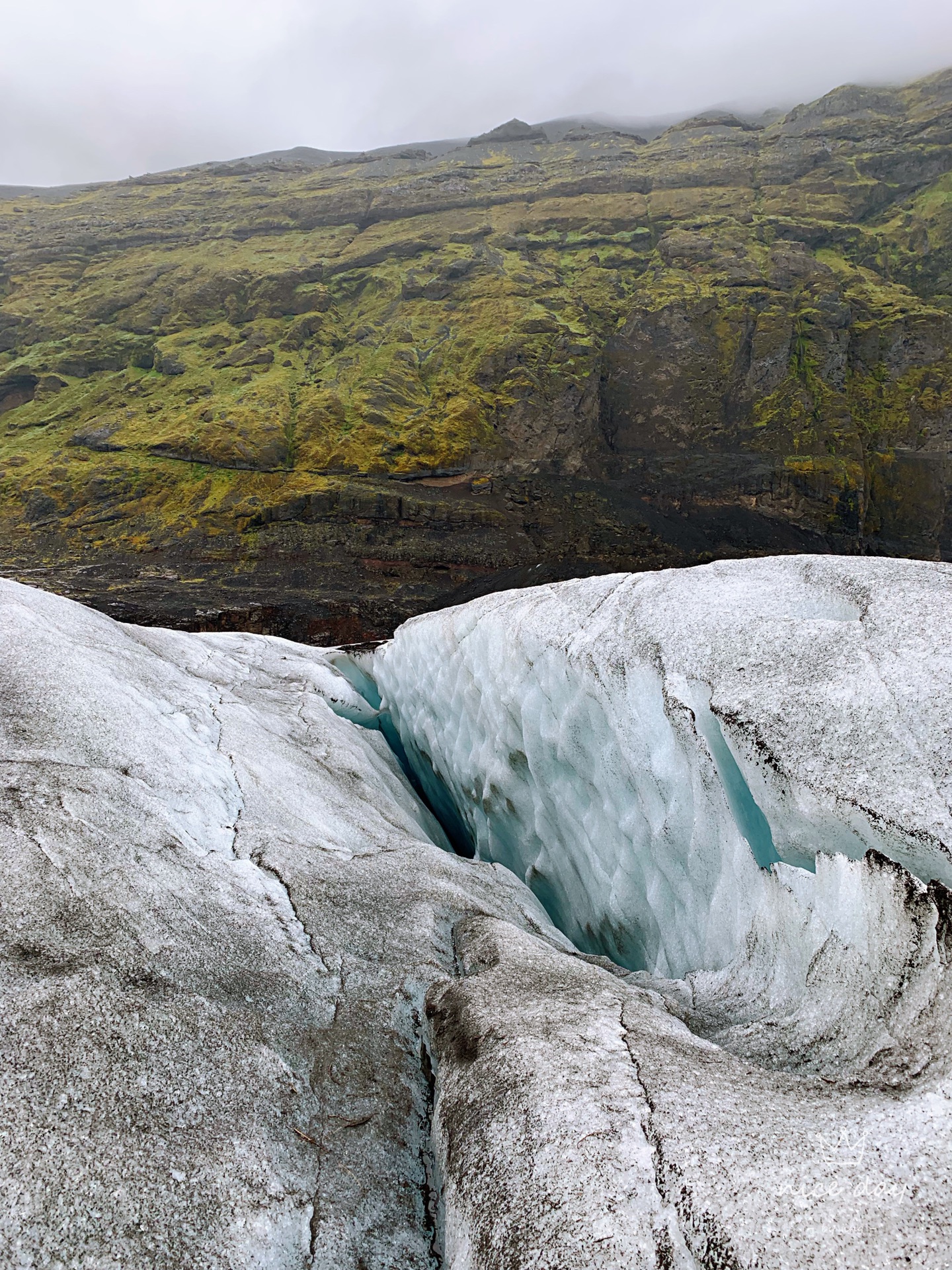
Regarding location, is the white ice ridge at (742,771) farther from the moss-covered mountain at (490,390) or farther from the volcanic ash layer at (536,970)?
the moss-covered mountain at (490,390)

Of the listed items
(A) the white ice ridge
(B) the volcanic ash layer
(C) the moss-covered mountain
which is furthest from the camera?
(C) the moss-covered mountain

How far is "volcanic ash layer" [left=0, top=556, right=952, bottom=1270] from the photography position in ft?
7.52

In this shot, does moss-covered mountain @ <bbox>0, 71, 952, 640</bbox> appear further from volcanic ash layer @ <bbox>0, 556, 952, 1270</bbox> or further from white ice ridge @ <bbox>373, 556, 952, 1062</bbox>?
volcanic ash layer @ <bbox>0, 556, 952, 1270</bbox>

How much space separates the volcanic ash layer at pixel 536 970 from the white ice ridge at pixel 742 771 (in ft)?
0.09

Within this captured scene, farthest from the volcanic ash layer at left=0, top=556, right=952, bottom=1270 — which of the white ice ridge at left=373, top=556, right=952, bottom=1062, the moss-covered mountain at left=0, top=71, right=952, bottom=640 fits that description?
the moss-covered mountain at left=0, top=71, right=952, bottom=640

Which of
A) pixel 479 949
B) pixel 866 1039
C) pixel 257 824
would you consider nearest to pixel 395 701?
pixel 257 824

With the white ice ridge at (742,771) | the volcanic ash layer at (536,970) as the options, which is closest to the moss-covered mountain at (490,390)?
the white ice ridge at (742,771)

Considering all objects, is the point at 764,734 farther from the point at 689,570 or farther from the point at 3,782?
the point at 3,782

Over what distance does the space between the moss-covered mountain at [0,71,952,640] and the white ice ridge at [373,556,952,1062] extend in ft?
85.2

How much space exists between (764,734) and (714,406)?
155 ft

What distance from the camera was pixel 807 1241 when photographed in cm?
201

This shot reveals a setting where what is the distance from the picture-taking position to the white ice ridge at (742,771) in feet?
Answer: 11.1

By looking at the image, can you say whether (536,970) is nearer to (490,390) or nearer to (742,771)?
(742,771)

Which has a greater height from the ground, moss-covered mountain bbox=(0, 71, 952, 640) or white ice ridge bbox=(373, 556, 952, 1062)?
moss-covered mountain bbox=(0, 71, 952, 640)
